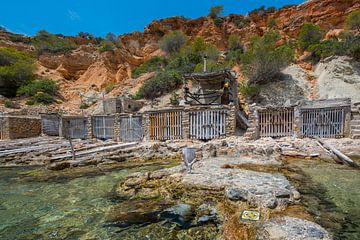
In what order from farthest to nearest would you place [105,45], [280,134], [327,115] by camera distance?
[105,45] < [280,134] < [327,115]

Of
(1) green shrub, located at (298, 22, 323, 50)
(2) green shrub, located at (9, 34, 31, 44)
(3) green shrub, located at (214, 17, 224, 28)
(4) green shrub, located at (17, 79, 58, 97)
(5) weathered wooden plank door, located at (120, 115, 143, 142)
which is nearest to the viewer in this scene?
(5) weathered wooden plank door, located at (120, 115, 143, 142)

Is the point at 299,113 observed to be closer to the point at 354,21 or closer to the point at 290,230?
the point at 290,230

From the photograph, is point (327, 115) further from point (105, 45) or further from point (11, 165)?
point (105, 45)

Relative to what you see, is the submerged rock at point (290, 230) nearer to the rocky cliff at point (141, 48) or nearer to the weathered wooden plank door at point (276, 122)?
the weathered wooden plank door at point (276, 122)

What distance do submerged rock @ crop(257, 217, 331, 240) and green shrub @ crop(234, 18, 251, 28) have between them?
4278 centimetres

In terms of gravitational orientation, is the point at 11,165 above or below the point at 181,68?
below

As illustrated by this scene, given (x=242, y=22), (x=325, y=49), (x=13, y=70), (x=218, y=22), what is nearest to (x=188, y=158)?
(x=325, y=49)

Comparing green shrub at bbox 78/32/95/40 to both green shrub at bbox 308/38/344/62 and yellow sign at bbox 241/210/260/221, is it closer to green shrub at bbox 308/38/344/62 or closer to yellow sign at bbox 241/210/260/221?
green shrub at bbox 308/38/344/62

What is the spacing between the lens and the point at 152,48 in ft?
138

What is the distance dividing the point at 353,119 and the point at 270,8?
129ft

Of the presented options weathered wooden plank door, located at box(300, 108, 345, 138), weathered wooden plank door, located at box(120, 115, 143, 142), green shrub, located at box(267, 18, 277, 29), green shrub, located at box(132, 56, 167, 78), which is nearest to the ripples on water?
weathered wooden plank door, located at box(300, 108, 345, 138)

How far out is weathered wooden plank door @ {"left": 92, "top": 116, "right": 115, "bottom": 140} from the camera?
15.6 meters

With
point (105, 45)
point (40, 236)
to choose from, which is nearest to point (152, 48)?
point (105, 45)

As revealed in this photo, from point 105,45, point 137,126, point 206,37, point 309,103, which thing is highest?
point 206,37
